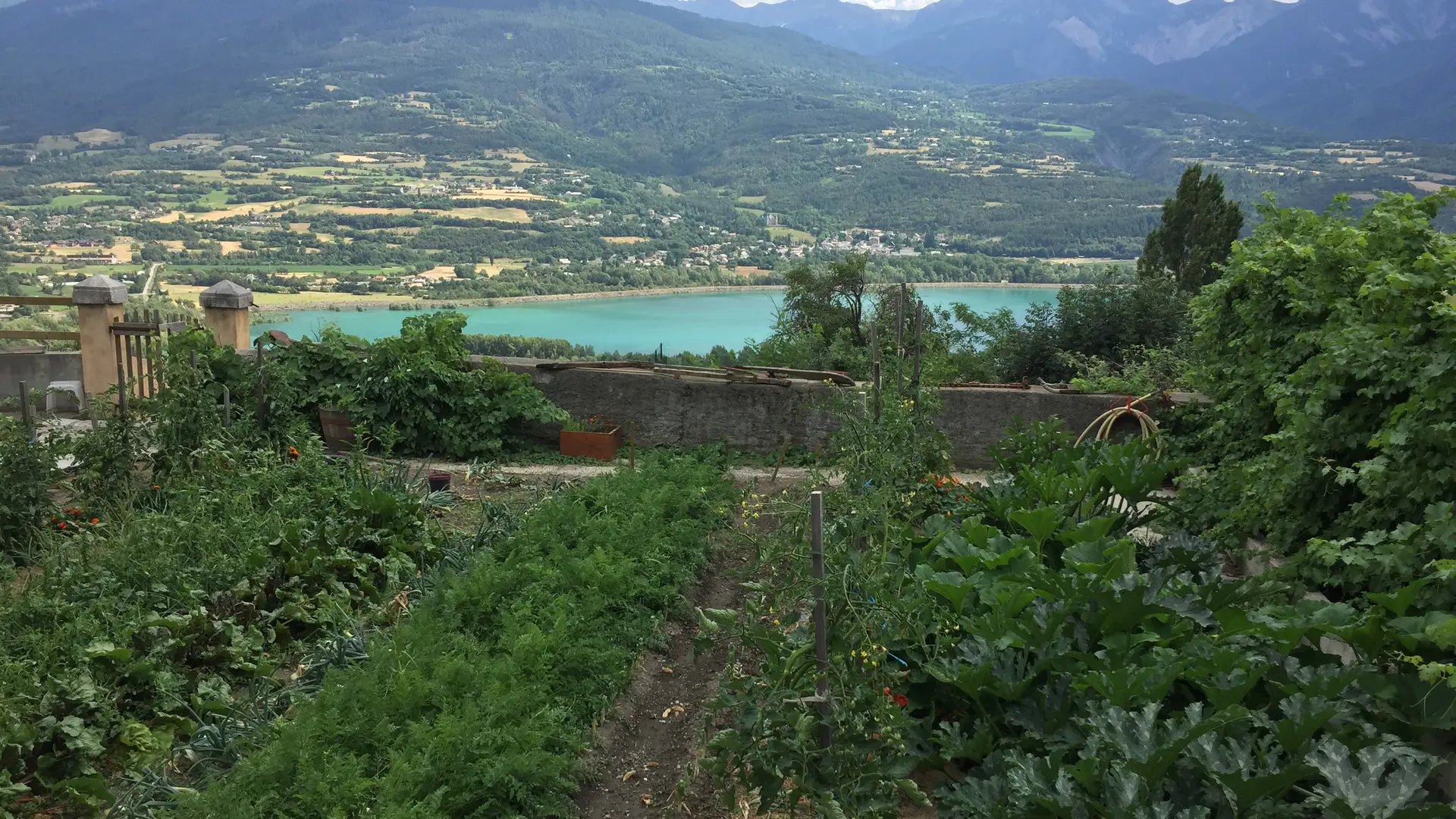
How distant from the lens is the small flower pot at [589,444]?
10.0 metres

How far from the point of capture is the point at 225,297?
420 inches

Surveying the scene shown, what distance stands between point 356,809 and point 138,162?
7855cm

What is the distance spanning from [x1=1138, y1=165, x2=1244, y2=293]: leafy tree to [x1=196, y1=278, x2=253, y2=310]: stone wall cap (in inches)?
622

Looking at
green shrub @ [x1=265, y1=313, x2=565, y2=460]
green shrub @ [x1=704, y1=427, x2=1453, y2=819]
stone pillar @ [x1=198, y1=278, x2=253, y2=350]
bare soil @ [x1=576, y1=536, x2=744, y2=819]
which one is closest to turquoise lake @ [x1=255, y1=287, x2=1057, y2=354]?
stone pillar @ [x1=198, y1=278, x2=253, y2=350]

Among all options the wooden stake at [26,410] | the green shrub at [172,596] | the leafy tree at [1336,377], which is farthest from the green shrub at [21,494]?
the leafy tree at [1336,377]

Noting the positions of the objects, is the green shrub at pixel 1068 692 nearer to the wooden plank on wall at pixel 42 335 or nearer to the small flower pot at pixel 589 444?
the small flower pot at pixel 589 444

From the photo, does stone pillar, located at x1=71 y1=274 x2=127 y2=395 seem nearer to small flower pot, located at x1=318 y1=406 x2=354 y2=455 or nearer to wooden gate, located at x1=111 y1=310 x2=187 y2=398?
wooden gate, located at x1=111 y1=310 x2=187 y2=398

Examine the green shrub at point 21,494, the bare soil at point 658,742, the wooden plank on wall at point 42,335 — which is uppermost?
the wooden plank on wall at point 42,335

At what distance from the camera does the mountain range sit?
6512 centimetres

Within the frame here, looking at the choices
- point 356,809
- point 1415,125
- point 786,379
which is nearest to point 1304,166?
point 1415,125

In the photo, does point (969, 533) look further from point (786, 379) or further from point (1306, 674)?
point (786, 379)

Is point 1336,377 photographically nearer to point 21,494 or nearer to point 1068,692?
point 1068,692

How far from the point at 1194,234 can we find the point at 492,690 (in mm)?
20581

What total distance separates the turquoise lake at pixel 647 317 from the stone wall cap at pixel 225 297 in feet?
19.8
